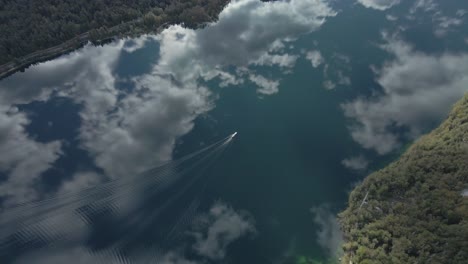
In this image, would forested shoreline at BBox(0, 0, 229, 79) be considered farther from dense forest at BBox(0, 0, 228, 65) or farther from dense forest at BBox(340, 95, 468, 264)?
dense forest at BBox(340, 95, 468, 264)

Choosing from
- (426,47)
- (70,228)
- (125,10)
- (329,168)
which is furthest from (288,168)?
(125,10)

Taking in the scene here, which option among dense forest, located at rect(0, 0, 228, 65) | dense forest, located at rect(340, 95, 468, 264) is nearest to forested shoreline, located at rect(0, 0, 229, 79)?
dense forest, located at rect(0, 0, 228, 65)

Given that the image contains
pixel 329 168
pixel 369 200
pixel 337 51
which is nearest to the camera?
pixel 369 200

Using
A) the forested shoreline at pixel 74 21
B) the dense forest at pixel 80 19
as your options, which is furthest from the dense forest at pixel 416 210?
the dense forest at pixel 80 19

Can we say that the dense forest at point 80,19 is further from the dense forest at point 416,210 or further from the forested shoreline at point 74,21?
the dense forest at point 416,210

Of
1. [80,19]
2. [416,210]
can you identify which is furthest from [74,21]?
[416,210]

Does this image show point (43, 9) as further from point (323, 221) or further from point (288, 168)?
point (323, 221)

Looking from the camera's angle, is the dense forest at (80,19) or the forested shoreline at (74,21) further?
the dense forest at (80,19)
